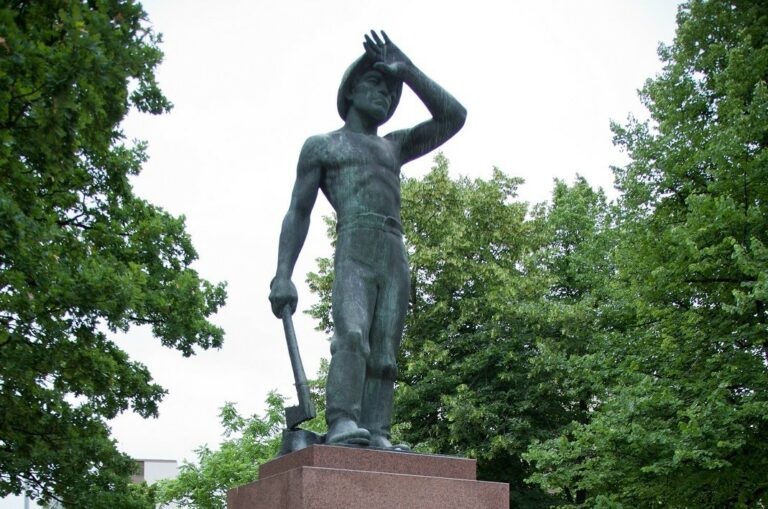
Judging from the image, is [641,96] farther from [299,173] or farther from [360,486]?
[360,486]

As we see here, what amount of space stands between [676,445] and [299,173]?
1090 cm

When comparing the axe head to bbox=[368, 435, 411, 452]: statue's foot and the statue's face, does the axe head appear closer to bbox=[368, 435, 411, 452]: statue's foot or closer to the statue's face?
bbox=[368, 435, 411, 452]: statue's foot

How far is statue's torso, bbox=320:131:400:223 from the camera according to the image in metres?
6.88

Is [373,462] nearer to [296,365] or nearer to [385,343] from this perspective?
[296,365]

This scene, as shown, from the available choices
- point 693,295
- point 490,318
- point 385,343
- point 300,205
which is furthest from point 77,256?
point 490,318

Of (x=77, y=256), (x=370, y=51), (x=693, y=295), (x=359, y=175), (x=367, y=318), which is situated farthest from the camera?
(x=693, y=295)

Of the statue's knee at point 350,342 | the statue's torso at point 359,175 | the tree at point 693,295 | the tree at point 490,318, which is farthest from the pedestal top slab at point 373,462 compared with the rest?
the tree at point 490,318

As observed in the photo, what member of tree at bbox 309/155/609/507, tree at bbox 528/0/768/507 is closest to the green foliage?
tree at bbox 309/155/609/507

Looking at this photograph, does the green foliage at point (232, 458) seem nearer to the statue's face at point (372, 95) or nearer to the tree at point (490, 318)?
the tree at point (490, 318)

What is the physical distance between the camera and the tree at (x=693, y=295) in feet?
51.7

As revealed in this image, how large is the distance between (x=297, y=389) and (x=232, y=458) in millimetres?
21199

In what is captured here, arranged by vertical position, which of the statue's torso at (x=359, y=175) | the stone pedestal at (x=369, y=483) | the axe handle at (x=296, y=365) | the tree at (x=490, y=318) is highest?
the tree at (x=490, y=318)

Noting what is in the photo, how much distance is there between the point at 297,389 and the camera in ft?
21.0

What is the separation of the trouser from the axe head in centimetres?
13
